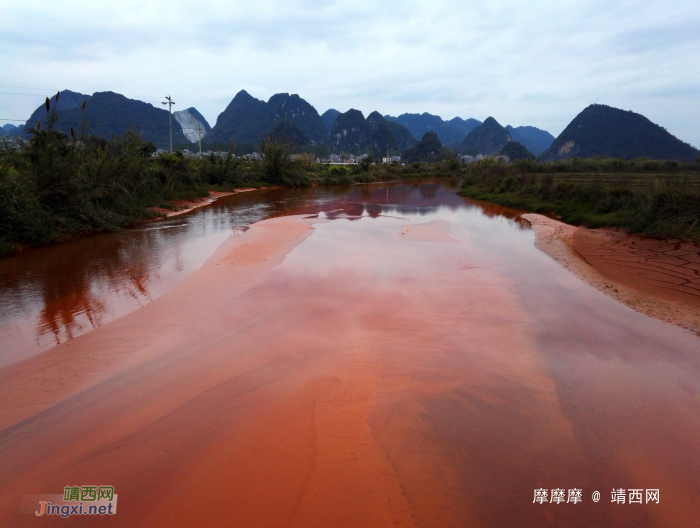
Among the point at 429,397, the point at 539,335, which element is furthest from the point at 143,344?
the point at 539,335

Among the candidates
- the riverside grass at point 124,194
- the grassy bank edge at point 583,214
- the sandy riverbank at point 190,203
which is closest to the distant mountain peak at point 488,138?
the riverside grass at point 124,194

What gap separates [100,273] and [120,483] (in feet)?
20.1

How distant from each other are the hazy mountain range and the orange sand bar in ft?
94.2

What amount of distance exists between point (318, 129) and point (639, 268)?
11082 cm

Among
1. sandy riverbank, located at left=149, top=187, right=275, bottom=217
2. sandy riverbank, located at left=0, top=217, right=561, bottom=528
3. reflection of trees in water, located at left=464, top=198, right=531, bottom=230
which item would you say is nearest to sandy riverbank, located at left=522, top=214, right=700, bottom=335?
sandy riverbank, located at left=0, top=217, right=561, bottom=528

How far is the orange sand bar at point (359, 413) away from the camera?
2580 mm

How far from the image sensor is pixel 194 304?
5.97 m

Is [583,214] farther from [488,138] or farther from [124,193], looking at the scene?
[488,138]

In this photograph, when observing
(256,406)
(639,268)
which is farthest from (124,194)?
(639,268)

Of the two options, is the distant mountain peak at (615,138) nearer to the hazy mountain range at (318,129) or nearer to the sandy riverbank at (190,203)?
the hazy mountain range at (318,129)

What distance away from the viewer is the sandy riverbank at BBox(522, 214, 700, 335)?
5949 millimetres

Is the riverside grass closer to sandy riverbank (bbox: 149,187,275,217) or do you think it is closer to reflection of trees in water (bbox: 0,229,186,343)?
sandy riverbank (bbox: 149,187,275,217)

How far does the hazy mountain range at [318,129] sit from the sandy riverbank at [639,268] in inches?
1099

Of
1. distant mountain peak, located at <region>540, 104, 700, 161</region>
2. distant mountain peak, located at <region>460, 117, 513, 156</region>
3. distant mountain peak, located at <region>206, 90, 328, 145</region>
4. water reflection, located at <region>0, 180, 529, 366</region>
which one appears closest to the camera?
water reflection, located at <region>0, 180, 529, 366</region>
